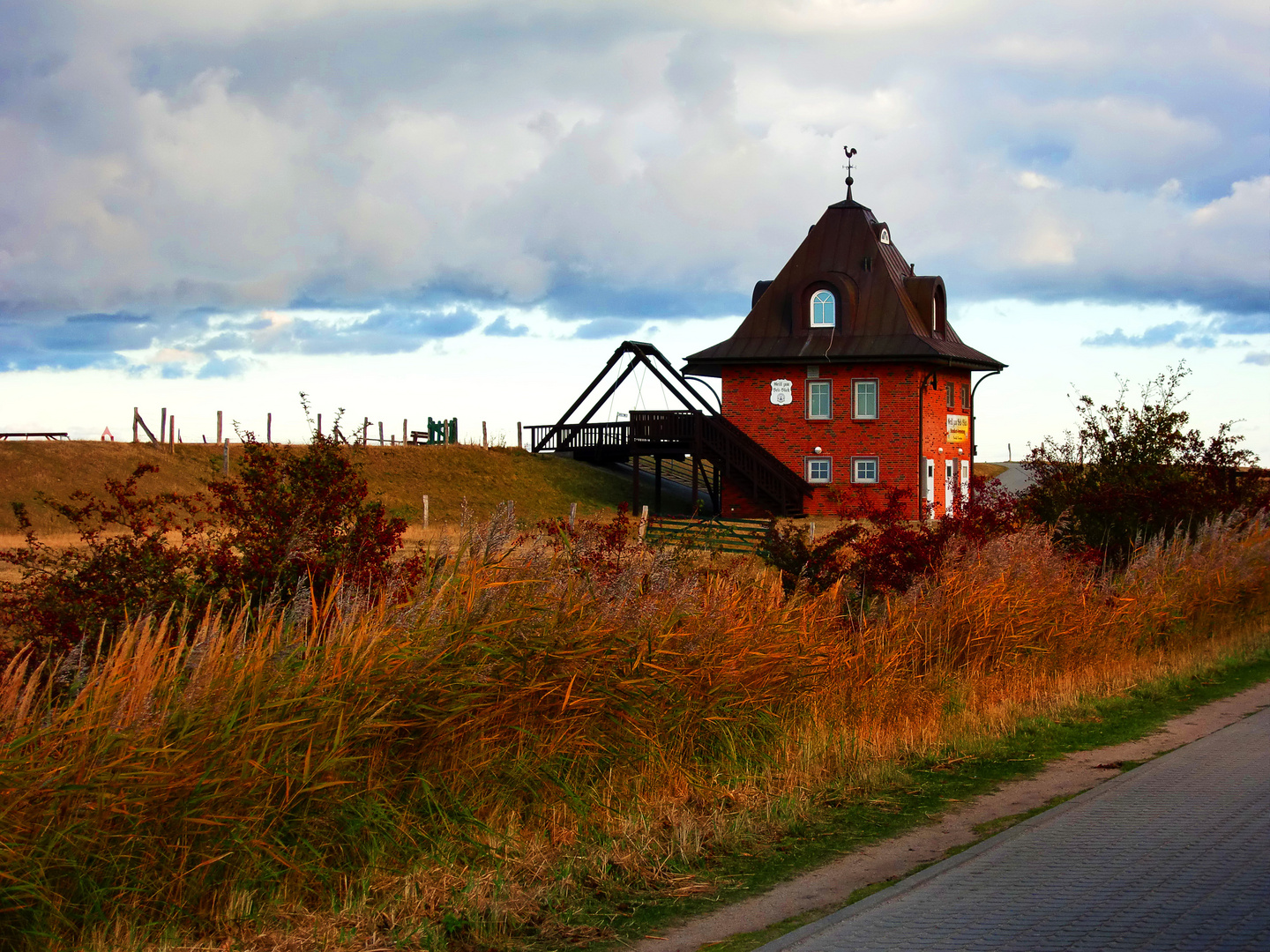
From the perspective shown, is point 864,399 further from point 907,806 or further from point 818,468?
point 907,806

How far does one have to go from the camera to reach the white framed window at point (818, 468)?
44875 millimetres

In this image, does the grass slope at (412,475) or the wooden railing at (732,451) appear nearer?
the wooden railing at (732,451)

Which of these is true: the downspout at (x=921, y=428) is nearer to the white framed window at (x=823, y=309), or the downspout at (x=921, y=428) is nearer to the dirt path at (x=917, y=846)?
the white framed window at (x=823, y=309)

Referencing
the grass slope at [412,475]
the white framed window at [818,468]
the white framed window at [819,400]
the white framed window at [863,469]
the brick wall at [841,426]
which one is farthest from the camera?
the grass slope at [412,475]

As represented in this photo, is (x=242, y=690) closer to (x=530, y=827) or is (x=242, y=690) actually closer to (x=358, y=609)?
(x=358, y=609)

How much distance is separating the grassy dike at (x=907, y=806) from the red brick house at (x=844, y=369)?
30.6 m

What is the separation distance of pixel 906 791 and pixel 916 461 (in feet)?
119

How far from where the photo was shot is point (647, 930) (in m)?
5.73

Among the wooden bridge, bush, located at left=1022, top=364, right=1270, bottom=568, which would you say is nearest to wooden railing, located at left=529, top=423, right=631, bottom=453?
the wooden bridge

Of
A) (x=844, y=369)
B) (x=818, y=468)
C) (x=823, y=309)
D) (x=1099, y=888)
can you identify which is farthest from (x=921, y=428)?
(x=1099, y=888)

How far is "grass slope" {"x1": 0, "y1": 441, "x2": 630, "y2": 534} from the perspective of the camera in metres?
48.6

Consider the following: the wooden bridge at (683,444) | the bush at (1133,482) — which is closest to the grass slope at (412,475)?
the wooden bridge at (683,444)

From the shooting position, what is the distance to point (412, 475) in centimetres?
5531

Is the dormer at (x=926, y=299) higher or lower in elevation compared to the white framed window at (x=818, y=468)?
higher
